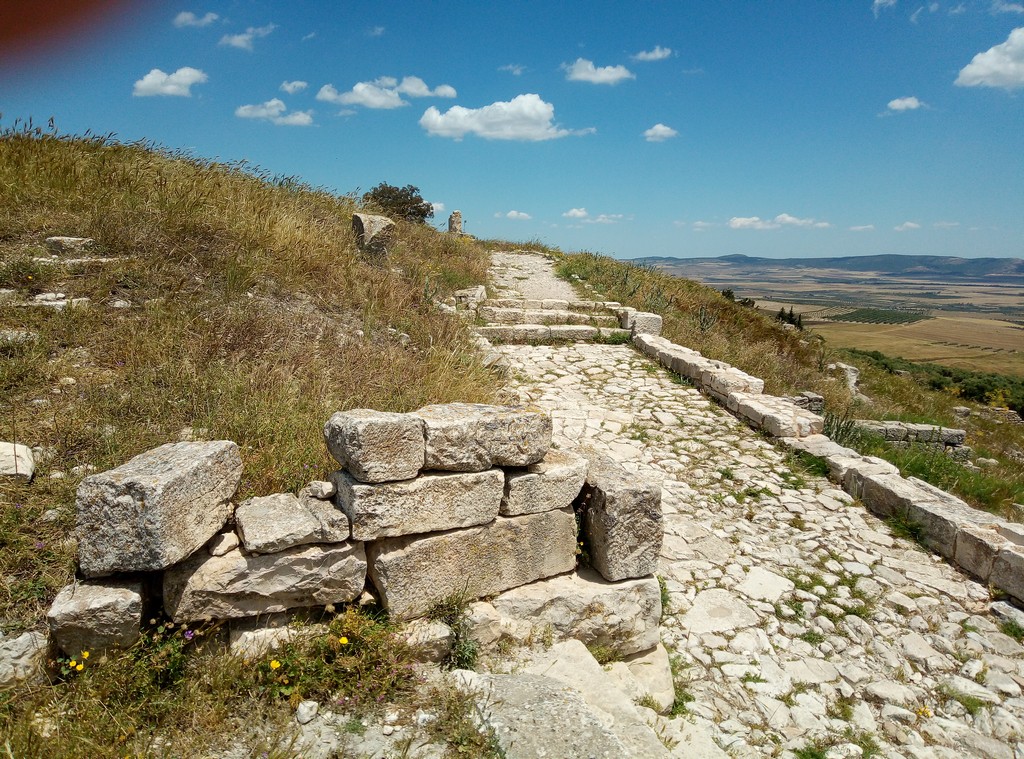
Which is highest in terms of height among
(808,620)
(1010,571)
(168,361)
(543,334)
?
(168,361)

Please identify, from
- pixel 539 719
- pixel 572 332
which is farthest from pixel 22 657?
pixel 572 332

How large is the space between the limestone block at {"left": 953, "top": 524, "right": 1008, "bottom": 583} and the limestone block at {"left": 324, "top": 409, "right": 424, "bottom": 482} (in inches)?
176

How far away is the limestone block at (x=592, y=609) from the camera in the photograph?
3320 mm

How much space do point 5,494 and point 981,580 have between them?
644 cm

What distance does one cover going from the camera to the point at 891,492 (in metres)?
5.28

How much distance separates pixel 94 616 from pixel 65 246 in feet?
Answer: 13.8

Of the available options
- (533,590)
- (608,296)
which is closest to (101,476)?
(533,590)

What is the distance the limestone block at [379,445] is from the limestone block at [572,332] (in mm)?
7772

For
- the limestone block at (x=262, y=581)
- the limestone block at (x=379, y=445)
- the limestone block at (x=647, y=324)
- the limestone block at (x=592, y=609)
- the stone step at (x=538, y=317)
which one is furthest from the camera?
the stone step at (x=538, y=317)

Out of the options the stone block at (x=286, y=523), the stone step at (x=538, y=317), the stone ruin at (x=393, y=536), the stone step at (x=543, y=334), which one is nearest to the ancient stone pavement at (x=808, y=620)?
the stone ruin at (x=393, y=536)

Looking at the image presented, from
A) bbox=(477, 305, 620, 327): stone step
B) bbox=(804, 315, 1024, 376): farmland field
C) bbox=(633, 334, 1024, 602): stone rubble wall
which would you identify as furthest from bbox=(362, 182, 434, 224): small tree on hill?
bbox=(804, 315, 1024, 376): farmland field

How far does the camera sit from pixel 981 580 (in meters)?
4.52

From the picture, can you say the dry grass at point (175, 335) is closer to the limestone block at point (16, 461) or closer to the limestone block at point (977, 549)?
the limestone block at point (16, 461)

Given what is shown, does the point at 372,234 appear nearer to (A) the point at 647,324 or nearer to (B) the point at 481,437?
(A) the point at 647,324
